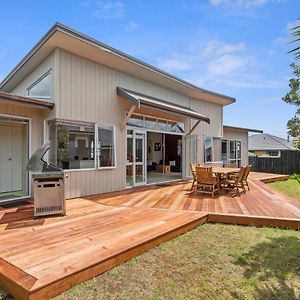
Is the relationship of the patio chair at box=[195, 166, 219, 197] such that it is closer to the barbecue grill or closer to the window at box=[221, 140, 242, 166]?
the barbecue grill

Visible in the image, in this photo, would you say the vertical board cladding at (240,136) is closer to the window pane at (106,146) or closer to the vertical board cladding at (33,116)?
the window pane at (106,146)

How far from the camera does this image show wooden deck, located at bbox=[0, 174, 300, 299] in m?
2.76

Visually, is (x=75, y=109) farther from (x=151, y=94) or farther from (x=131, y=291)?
(x=131, y=291)

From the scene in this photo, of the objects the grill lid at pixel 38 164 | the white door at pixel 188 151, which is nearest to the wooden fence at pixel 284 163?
the white door at pixel 188 151

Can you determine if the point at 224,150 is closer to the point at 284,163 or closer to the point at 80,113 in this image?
the point at 284,163

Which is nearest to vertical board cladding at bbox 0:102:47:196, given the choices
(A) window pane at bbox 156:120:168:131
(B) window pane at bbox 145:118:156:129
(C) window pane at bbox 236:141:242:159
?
(B) window pane at bbox 145:118:156:129

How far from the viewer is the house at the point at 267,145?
36469mm

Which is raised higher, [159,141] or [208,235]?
[159,141]

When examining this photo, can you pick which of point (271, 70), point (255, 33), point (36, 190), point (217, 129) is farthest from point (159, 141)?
point (36, 190)

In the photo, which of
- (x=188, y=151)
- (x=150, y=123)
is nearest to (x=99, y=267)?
(x=150, y=123)

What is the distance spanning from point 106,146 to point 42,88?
9.59 feet

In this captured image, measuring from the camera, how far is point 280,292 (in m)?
2.79

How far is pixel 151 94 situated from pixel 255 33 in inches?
179

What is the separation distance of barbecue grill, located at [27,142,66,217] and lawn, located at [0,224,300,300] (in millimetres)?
2589
